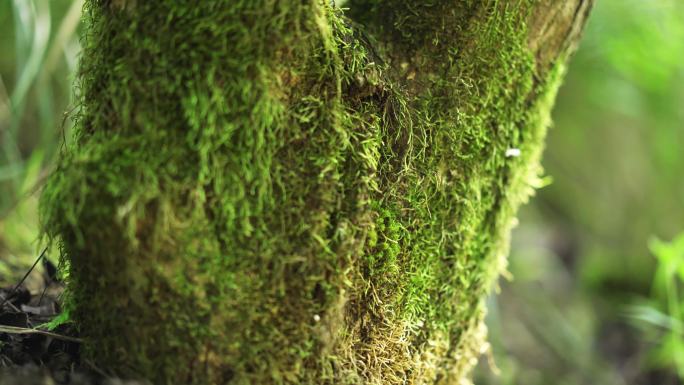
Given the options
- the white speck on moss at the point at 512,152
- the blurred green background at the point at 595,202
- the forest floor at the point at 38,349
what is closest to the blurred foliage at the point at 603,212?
the blurred green background at the point at 595,202

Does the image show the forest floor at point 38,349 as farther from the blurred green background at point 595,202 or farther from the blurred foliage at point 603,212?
the blurred foliage at point 603,212

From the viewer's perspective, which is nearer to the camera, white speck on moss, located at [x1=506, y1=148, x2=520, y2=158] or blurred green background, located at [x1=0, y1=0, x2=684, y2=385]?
white speck on moss, located at [x1=506, y1=148, x2=520, y2=158]

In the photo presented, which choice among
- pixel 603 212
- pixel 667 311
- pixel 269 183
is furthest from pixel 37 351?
pixel 603 212

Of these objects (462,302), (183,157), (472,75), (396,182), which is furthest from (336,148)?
(462,302)

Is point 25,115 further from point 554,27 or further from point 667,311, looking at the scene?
point 667,311

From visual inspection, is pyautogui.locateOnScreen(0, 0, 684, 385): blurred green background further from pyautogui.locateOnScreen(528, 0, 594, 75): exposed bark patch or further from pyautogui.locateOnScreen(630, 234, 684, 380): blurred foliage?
pyautogui.locateOnScreen(528, 0, 594, 75): exposed bark patch

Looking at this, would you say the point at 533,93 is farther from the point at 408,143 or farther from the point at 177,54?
the point at 177,54

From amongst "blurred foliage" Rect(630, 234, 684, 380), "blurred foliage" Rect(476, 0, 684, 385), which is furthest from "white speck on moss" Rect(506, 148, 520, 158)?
"blurred foliage" Rect(476, 0, 684, 385)
